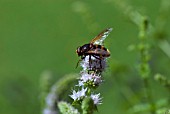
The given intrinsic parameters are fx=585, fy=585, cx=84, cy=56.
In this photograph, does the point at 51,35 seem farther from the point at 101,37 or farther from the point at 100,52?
the point at 100,52

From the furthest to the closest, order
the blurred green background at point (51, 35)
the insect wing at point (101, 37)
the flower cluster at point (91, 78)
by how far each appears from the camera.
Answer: the blurred green background at point (51, 35)
the insect wing at point (101, 37)
the flower cluster at point (91, 78)

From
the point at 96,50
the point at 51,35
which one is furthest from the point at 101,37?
the point at 51,35

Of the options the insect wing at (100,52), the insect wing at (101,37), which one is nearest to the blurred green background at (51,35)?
the insect wing at (101,37)

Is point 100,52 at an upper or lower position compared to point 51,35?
lower

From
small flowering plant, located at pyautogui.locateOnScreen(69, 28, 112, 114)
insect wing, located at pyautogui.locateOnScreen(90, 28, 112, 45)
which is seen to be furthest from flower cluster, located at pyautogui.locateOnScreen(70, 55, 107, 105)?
insect wing, located at pyautogui.locateOnScreen(90, 28, 112, 45)

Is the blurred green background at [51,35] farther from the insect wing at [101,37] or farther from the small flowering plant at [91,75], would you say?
the small flowering plant at [91,75]

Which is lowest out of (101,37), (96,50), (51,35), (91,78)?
(91,78)

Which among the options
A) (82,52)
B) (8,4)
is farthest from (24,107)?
(8,4)

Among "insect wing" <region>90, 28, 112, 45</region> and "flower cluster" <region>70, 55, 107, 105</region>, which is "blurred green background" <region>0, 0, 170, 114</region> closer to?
"insect wing" <region>90, 28, 112, 45</region>
